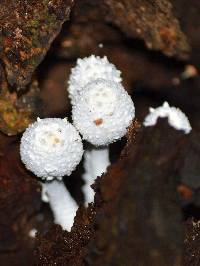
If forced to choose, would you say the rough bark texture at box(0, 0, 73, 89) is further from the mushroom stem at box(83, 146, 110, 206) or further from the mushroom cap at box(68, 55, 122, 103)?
the mushroom stem at box(83, 146, 110, 206)

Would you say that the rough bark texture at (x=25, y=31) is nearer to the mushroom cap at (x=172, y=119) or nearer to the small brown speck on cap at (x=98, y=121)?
the small brown speck on cap at (x=98, y=121)

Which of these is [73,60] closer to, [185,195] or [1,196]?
[1,196]

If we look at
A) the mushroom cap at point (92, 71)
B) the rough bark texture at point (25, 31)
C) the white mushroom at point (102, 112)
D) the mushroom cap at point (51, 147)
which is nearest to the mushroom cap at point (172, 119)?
the white mushroom at point (102, 112)

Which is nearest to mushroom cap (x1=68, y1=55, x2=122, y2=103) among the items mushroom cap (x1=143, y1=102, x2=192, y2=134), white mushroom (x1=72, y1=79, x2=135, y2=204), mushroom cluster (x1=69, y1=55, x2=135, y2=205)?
mushroom cluster (x1=69, y1=55, x2=135, y2=205)

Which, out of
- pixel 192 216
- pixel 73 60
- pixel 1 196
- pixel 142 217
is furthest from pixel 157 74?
pixel 142 217

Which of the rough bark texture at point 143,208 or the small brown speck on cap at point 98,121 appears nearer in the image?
A: the rough bark texture at point 143,208

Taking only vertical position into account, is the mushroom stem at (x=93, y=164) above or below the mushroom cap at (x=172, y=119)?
below

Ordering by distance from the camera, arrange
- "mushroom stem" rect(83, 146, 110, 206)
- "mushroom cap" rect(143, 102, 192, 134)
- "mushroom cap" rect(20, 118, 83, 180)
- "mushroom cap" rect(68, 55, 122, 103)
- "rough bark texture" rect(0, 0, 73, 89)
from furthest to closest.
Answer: "mushroom stem" rect(83, 146, 110, 206) < "mushroom cap" rect(68, 55, 122, 103) < "rough bark texture" rect(0, 0, 73, 89) < "mushroom cap" rect(20, 118, 83, 180) < "mushroom cap" rect(143, 102, 192, 134)
